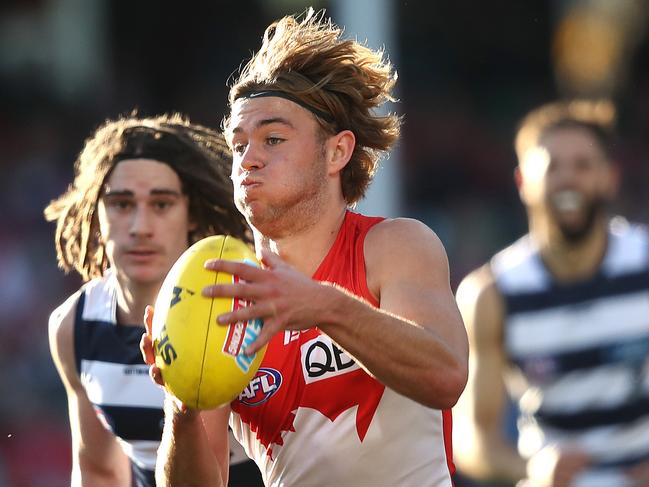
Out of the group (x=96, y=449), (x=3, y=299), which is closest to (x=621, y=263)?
(x=96, y=449)

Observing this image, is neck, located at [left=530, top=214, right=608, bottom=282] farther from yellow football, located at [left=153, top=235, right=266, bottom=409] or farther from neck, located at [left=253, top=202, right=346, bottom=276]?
yellow football, located at [left=153, top=235, right=266, bottom=409]

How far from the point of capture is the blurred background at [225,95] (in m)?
13.0

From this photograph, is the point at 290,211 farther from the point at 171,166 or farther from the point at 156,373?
the point at 171,166

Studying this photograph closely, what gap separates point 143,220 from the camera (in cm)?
540

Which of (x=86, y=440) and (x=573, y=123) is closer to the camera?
(x=86, y=440)

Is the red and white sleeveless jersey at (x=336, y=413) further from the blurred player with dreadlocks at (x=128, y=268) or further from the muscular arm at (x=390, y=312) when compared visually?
the blurred player with dreadlocks at (x=128, y=268)

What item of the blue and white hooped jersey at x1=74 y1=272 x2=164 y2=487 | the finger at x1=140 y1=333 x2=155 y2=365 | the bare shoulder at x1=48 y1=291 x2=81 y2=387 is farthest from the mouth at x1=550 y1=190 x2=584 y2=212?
the finger at x1=140 y1=333 x2=155 y2=365

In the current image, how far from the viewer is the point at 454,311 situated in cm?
381

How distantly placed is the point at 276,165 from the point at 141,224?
4.72ft

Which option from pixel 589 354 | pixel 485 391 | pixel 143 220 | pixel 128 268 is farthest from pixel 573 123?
pixel 128 268

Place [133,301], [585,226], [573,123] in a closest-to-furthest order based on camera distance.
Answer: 1. [133,301]
2. [585,226]
3. [573,123]

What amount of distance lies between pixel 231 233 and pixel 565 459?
1727 millimetres

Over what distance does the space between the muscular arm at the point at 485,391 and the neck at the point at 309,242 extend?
2.32 m

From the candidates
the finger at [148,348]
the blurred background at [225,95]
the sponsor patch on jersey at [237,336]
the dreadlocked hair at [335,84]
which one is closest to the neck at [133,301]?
the dreadlocked hair at [335,84]
